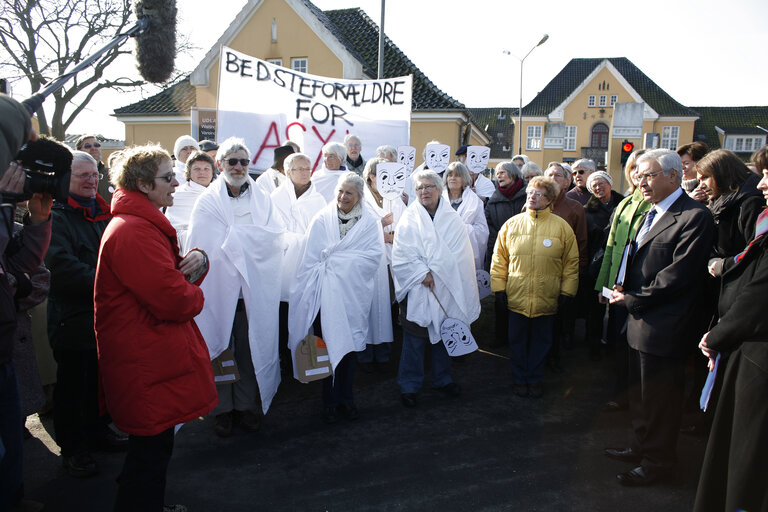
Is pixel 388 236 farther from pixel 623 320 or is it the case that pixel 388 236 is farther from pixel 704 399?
pixel 704 399

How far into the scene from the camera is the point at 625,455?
371 cm

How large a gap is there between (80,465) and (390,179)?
3.64m

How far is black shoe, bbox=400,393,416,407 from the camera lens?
4625mm

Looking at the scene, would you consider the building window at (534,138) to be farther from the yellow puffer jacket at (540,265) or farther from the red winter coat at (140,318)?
the red winter coat at (140,318)

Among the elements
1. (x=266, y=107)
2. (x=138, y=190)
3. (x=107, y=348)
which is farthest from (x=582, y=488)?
(x=266, y=107)

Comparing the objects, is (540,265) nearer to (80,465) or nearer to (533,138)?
(80,465)

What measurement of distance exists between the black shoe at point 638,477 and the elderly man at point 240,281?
2684 millimetres

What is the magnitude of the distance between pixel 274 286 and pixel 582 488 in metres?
2.69

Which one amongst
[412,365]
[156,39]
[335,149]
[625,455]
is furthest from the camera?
[335,149]

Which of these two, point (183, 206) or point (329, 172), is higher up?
point (329, 172)

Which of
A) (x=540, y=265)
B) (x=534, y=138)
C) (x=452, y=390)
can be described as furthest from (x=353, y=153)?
(x=534, y=138)

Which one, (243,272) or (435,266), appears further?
(435,266)

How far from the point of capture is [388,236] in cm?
568

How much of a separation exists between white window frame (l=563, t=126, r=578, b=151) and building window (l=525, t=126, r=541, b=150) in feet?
9.47
